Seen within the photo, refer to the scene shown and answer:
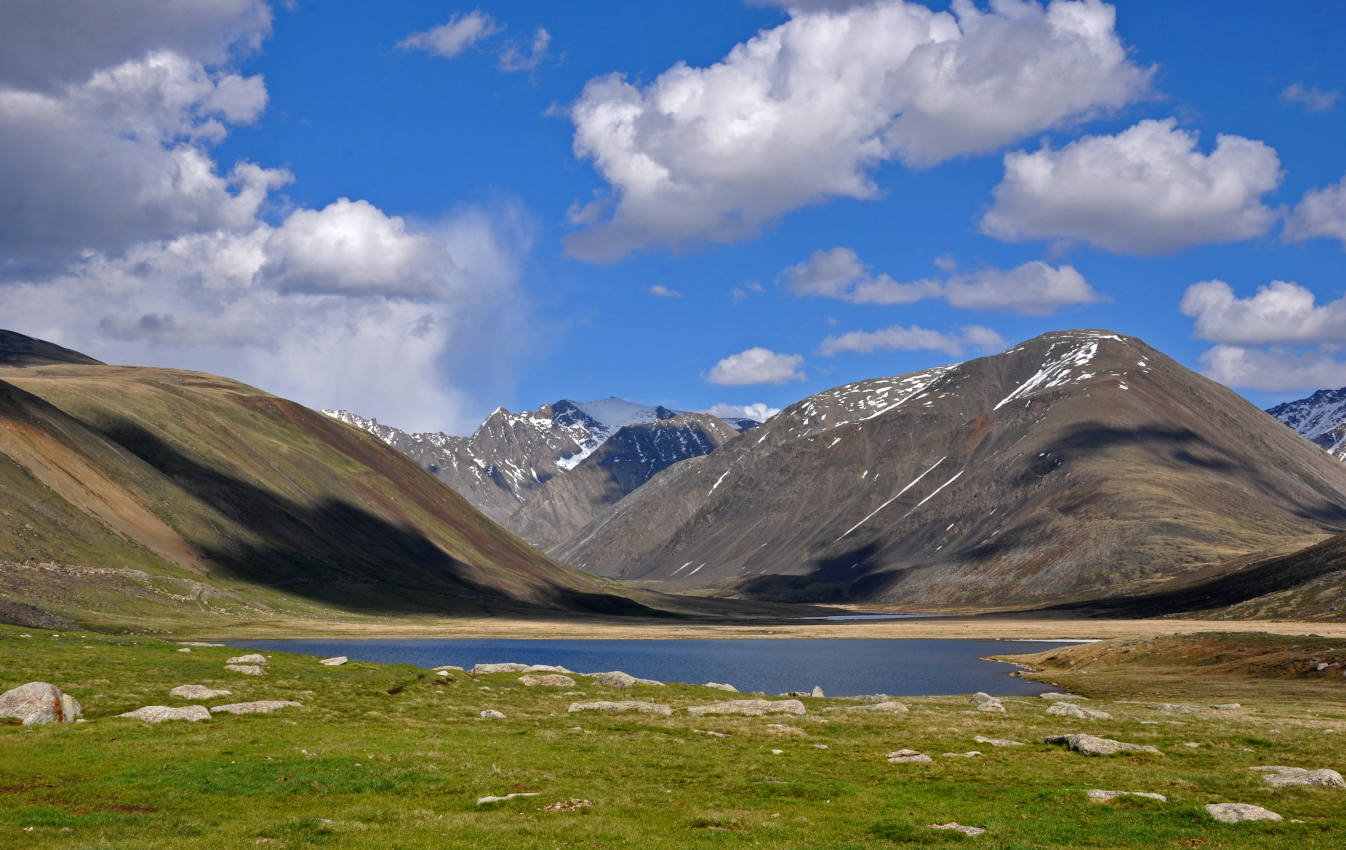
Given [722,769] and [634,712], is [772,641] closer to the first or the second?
[634,712]

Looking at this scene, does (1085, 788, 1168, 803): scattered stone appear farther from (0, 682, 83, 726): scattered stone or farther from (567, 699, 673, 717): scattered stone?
(0, 682, 83, 726): scattered stone

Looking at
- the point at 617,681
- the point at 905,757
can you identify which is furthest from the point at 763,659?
the point at 905,757

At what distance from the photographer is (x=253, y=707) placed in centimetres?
4706

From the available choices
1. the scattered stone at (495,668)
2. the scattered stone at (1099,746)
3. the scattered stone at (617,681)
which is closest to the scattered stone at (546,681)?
the scattered stone at (617,681)

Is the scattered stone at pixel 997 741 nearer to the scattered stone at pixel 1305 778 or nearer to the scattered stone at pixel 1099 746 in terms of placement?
the scattered stone at pixel 1099 746

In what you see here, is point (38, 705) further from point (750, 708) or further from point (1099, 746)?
point (1099, 746)

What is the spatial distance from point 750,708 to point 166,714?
30432mm

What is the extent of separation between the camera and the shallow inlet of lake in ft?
355

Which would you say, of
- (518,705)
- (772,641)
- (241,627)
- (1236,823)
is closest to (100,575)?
(241,627)

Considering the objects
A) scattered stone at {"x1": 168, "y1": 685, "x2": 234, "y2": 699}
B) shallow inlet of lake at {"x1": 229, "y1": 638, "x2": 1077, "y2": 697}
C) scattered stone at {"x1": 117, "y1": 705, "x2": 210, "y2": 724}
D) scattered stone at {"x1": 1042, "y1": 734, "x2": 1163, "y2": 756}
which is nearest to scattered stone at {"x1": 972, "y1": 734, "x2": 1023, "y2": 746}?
scattered stone at {"x1": 1042, "y1": 734, "x2": 1163, "y2": 756}

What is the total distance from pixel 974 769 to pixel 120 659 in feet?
171

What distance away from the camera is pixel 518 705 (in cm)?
5831

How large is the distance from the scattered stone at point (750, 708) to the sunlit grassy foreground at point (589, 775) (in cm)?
149

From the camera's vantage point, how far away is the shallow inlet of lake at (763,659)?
4262 inches
